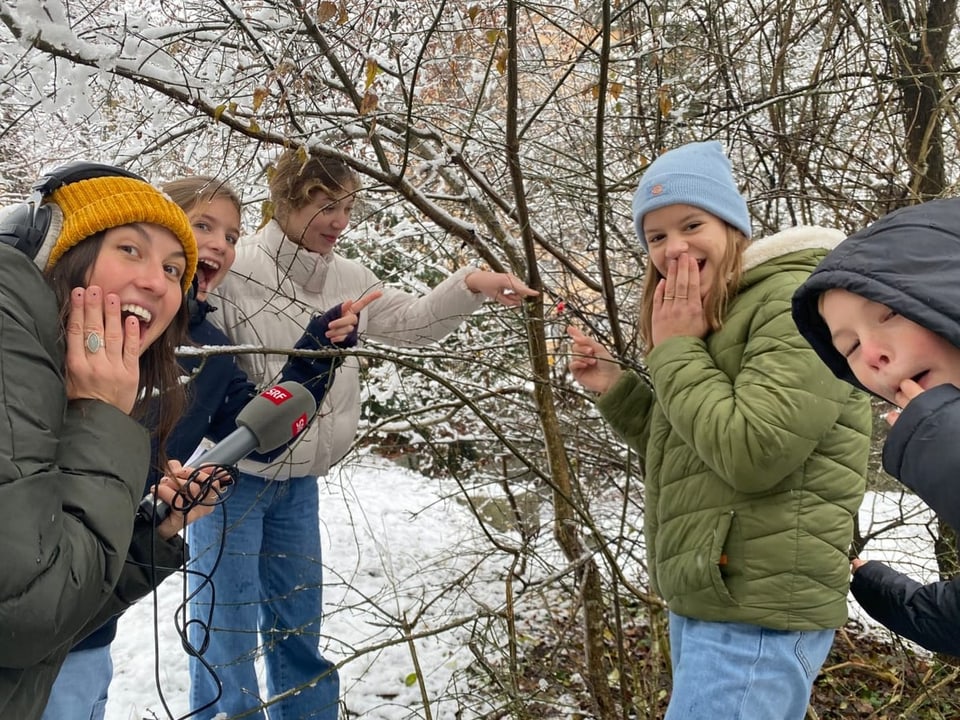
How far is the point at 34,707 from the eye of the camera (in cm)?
119

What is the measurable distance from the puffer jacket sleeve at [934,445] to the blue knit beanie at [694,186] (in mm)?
791

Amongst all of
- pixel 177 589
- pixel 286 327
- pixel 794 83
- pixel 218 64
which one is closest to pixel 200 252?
pixel 286 327

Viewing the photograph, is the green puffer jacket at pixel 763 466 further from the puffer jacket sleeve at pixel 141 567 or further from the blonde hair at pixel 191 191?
the blonde hair at pixel 191 191

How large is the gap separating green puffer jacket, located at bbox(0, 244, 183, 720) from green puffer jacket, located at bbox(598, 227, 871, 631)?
111 cm

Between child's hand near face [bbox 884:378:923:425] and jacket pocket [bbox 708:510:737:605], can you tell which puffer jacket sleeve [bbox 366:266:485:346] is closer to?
jacket pocket [bbox 708:510:737:605]

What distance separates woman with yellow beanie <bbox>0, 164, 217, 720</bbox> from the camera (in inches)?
40.4

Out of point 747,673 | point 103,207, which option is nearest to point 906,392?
point 747,673

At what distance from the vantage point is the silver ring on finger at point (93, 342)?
3.97 ft

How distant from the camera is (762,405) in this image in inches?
56.7

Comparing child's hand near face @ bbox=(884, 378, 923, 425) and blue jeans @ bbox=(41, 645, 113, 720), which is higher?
child's hand near face @ bbox=(884, 378, 923, 425)

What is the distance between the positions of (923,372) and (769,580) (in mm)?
603

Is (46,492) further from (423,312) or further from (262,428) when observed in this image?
(423,312)

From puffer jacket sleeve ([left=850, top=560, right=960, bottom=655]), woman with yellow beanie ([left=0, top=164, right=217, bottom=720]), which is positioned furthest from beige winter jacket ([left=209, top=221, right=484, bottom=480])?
puffer jacket sleeve ([left=850, top=560, right=960, bottom=655])

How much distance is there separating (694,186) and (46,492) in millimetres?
1447
